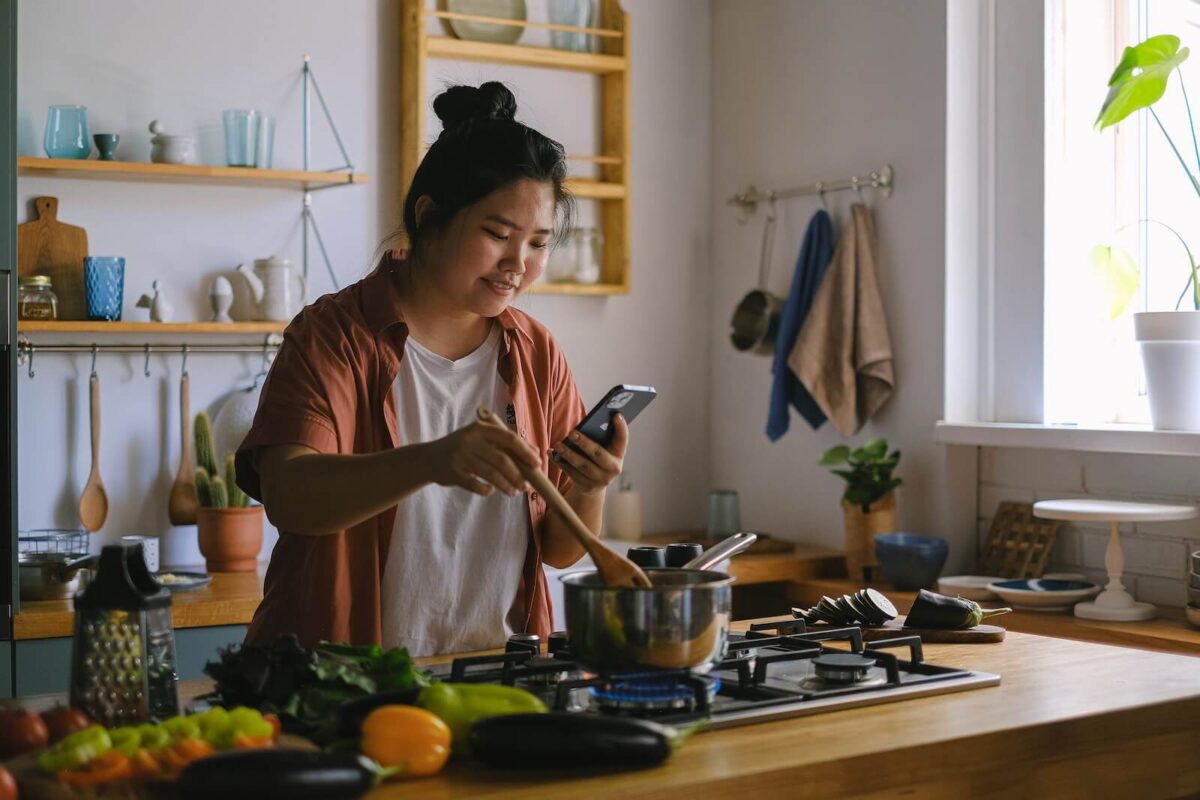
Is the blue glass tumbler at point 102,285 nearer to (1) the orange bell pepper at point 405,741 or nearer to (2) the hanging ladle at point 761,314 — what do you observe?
(2) the hanging ladle at point 761,314

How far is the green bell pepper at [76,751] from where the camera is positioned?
1.19 meters

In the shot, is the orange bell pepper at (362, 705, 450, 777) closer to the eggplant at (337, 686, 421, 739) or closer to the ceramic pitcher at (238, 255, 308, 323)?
the eggplant at (337, 686, 421, 739)

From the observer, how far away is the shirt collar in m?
2.05

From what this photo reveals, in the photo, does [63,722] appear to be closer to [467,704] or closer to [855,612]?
[467,704]

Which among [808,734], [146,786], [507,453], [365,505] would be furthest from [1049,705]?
[146,786]

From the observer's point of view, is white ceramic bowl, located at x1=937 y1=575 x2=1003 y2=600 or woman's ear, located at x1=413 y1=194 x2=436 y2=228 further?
white ceramic bowl, located at x1=937 y1=575 x2=1003 y2=600

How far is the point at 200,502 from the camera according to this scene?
11.3 ft

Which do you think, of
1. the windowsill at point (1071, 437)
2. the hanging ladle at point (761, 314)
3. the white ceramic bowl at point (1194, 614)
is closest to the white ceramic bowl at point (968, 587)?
the windowsill at point (1071, 437)

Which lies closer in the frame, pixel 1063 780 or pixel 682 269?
pixel 1063 780

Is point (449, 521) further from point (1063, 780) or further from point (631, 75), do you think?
point (631, 75)

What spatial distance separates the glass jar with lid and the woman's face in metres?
1.65

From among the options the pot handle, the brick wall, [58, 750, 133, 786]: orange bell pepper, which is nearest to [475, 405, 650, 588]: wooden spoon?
the pot handle

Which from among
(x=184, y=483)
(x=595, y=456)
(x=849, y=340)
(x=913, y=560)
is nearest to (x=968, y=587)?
(x=913, y=560)

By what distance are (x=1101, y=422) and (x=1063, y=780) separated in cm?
192
